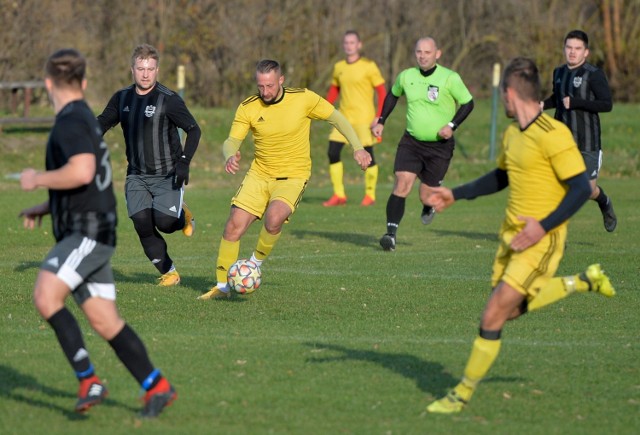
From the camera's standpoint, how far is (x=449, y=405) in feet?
20.9

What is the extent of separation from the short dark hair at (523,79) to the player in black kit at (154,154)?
4.79 meters

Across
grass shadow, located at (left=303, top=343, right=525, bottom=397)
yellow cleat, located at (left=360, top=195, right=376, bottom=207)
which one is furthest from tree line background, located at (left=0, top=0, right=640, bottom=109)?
grass shadow, located at (left=303, top=343, right=525, bottom=397)

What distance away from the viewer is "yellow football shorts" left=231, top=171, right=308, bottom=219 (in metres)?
10.3

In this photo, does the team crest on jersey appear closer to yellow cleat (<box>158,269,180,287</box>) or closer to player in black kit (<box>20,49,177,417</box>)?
yellow cleat (<box>158,269,180,287</box>)

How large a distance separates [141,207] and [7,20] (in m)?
17.3

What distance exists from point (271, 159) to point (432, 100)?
147 inches

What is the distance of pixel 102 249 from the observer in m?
6.10

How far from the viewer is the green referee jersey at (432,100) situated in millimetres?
13656

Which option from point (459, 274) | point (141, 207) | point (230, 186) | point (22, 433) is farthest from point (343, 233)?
point (22, 433)

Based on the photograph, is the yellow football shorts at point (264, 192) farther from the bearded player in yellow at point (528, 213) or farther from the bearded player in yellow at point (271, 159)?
the bearded player in yellow at point (528, 213)

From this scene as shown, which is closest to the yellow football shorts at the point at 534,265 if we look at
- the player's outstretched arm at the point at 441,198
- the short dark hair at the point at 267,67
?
the player's outstretched arm at the point at 441,198

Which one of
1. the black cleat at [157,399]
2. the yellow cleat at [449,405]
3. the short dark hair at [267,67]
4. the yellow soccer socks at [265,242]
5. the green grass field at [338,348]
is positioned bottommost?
the green grass field at [338,348]

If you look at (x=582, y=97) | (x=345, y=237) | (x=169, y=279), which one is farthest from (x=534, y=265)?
(x=345, y=237)

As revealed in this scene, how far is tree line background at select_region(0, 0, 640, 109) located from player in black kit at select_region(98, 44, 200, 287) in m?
17.0
